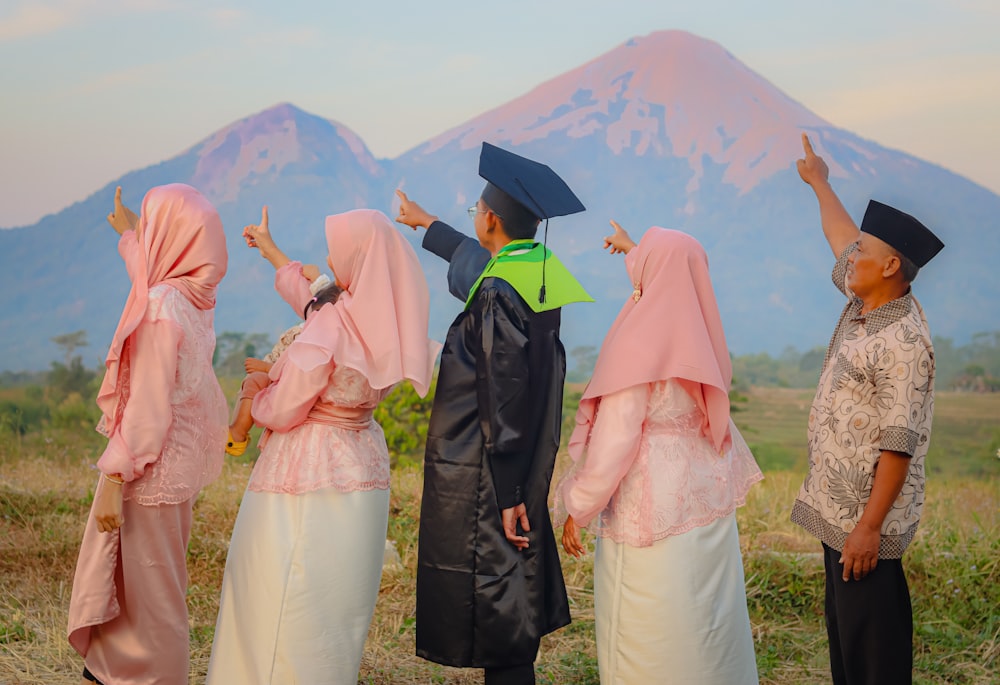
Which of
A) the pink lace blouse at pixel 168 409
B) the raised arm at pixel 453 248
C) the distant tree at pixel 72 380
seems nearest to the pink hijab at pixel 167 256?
the pink lace blouse at pixel 168 409

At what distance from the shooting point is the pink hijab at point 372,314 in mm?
3225

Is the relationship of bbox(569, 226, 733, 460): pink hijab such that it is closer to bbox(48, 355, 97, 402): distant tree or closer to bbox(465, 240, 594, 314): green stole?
bbox(465, 240, 594, 314): green stole

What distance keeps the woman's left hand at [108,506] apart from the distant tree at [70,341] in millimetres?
15330

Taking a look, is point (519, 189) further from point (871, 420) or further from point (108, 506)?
point (108, 506)

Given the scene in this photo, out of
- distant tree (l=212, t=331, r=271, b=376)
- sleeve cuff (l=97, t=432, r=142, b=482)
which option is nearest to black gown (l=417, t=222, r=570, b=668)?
sleeve cuff (l=97, t=432, r=142, b=482)

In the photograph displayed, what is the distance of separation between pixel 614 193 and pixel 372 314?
17.4 metres

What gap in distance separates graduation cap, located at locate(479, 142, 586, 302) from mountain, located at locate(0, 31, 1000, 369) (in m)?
13.6

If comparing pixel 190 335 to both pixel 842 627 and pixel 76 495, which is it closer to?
pixel 842 627

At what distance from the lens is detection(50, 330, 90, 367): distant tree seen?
1772cm

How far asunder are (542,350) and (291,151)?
16.4m

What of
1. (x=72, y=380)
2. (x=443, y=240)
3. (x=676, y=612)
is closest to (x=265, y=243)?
(x=443, y=240)

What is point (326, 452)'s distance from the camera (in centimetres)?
329

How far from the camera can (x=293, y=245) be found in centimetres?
1859

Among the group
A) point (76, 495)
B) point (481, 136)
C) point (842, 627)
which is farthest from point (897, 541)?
point (481, 136)
